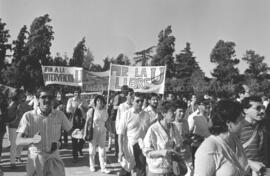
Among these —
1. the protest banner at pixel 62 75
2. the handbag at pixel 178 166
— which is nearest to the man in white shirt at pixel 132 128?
the handbag at pixel 178 166

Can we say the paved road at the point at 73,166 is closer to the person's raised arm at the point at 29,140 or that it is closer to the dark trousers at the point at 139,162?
the dark trousers at the point at 139,162

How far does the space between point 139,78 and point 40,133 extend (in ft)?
31.4

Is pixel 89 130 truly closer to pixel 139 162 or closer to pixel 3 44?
pixel 139 162

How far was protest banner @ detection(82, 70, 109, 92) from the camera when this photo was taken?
13.9 meters

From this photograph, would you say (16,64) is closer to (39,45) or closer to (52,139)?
(39,45)

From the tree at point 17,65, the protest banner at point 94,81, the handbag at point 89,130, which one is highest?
the tree at point 17,65

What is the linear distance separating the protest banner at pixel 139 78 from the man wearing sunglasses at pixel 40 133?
29.0 feet

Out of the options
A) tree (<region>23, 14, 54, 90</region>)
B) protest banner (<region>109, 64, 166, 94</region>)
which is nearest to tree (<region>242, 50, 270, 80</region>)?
tree (<region>23, 14, 54, 90</region>)

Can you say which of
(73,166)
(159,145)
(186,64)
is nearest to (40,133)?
(159,145)

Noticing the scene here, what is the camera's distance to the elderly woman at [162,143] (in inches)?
174

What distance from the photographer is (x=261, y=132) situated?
4.42 meters

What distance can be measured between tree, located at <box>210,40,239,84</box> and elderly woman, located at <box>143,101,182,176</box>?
55.2 m

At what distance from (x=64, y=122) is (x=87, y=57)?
83.4m

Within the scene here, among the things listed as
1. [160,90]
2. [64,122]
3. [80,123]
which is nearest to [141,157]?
[64,122]
